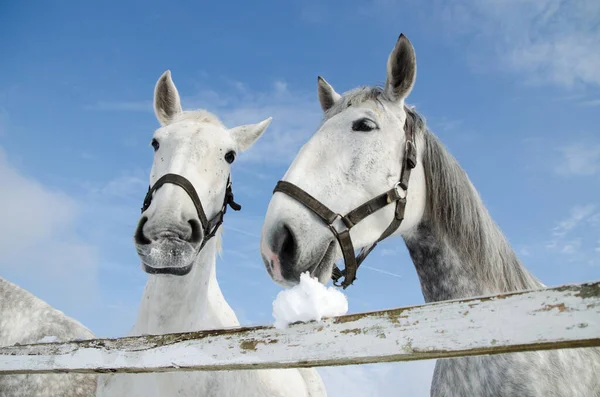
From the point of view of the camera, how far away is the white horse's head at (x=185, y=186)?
3.92 metres

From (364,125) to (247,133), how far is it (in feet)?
6.91

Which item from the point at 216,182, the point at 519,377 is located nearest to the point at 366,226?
the point at 519,377

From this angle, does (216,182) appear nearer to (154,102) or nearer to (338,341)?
(154,102)

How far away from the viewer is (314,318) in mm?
2135

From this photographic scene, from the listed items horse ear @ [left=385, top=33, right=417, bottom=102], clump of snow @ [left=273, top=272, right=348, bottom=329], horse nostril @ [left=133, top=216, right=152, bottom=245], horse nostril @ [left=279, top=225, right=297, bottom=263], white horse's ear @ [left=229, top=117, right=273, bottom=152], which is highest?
white horse's ear @ [left=229, top=117, right=273, bottom=152]

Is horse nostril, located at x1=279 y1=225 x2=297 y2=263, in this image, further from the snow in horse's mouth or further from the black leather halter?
the snow in horse's mouth

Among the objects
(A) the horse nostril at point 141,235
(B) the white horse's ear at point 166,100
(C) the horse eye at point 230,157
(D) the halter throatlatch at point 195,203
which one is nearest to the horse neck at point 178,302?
(D) the halter throatlatch at point 195,203

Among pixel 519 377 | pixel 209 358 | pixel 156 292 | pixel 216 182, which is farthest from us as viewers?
pixel 216 182

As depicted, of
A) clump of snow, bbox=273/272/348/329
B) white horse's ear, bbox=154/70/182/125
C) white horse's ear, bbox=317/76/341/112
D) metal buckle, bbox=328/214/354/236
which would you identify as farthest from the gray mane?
white horse's ear, bbox=154/70/182/125

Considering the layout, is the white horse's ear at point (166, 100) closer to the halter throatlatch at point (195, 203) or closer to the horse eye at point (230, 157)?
the horse eye at point (230, 157)

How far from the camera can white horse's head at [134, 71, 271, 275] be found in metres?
3.92

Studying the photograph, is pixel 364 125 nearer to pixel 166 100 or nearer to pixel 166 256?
pixel 166 256

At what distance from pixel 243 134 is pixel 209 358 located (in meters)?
3.41

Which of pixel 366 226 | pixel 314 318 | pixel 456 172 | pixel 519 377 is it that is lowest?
pixel 519 377
